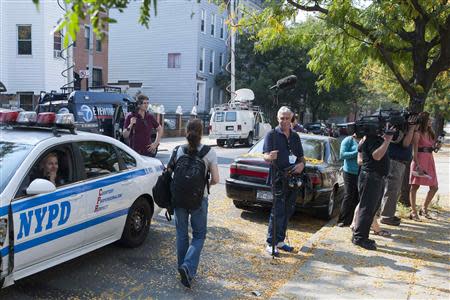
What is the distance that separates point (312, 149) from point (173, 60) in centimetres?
2752

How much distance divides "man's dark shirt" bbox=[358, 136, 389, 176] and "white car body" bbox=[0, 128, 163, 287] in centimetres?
281

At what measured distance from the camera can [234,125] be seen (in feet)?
76.4

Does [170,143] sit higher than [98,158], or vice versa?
[98,158]

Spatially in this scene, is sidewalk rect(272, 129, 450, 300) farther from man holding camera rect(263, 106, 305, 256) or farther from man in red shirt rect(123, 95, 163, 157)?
man in red shirt rect(123, 95, 163, 157)

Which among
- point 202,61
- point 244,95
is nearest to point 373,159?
point 244,95

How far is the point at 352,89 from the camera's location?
133ft

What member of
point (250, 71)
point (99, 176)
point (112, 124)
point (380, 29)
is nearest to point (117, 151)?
point (99, 176)

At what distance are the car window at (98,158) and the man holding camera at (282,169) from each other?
184 centimetres

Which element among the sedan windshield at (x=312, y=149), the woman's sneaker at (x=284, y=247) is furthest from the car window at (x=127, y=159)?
the sedan windshield at (x=312, y=149)

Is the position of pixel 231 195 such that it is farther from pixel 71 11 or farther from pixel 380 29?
pixel 71 11

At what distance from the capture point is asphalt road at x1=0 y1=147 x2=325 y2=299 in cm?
437

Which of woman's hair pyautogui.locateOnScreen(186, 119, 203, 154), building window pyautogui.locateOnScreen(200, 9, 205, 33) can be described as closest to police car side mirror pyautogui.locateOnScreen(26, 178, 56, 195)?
woman's hair pyautogui.locateOnScreen(186, 119, 203, 154)

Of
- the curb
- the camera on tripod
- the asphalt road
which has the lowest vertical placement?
the asphalt road

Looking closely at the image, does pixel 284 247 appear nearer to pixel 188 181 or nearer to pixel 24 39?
pixel 188 181
